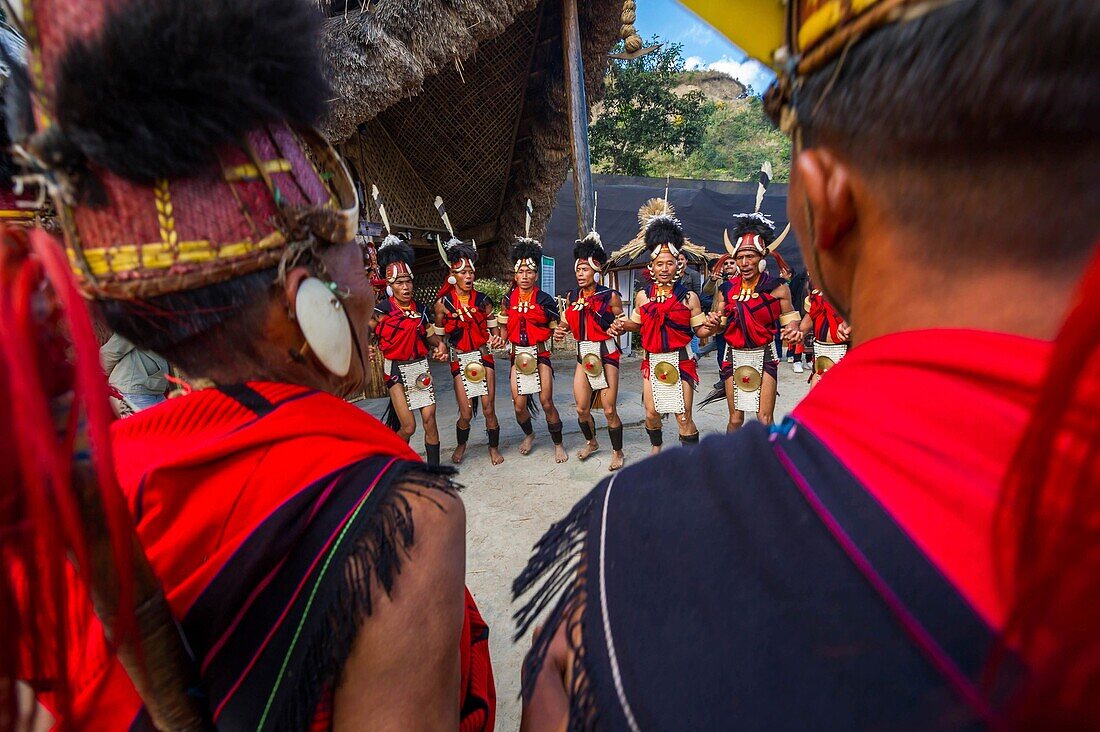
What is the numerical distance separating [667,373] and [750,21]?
14.7 ft

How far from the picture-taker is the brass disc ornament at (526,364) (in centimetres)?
580

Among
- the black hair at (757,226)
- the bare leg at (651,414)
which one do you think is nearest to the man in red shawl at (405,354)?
the bare leg at (651,414)

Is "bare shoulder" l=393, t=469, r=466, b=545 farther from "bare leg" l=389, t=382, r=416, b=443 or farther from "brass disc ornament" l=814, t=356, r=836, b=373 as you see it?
"brass disc ornament" l=814, t=356, r=836, b=373

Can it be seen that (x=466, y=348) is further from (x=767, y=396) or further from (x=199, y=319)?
(x=199, y=319)

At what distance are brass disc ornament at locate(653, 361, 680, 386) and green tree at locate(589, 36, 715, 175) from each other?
10.8 meters

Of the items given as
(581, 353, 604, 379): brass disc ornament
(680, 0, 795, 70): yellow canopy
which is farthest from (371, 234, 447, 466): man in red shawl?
(680, 0, 795, 70): yellow canopy

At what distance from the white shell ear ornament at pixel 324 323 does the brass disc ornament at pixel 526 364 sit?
4.76 metres

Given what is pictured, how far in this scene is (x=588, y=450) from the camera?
18.5 feet

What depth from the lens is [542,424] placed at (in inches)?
266

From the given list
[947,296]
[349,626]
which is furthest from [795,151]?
[349,626]

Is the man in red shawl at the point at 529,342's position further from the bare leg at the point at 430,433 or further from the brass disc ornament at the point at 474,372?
the bare leg at the point at 430,433

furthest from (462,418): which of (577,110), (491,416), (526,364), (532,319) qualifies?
(577,110)

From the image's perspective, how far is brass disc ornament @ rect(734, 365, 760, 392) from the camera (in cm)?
522

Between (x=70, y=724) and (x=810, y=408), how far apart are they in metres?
0.84
